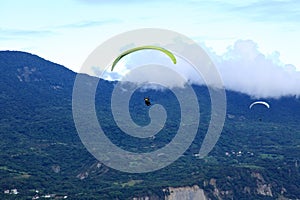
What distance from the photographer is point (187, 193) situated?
114312 mm

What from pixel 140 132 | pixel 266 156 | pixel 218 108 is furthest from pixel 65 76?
pixel 266 156

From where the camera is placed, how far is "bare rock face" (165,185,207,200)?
112544 mm

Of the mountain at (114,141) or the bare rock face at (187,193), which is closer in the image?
the bare rock face at (187,193)

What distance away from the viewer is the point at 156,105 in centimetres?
18100

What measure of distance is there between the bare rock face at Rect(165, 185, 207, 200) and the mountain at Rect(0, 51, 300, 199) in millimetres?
177

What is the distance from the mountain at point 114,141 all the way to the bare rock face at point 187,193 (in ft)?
0.58

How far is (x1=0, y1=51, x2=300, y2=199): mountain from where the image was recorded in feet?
383

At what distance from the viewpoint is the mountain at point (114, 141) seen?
11669cm

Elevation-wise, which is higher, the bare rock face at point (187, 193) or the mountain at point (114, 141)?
the mountain at point (114, 141)

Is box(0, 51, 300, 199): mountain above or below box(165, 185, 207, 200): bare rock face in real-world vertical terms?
above

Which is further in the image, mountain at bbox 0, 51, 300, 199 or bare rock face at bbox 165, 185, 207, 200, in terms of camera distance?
mountain at bbox 0, 51, 300, 199

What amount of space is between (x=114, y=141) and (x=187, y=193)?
135 ft

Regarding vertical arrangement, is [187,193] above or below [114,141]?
below

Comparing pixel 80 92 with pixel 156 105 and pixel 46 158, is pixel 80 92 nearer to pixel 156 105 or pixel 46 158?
pixel 156 105
